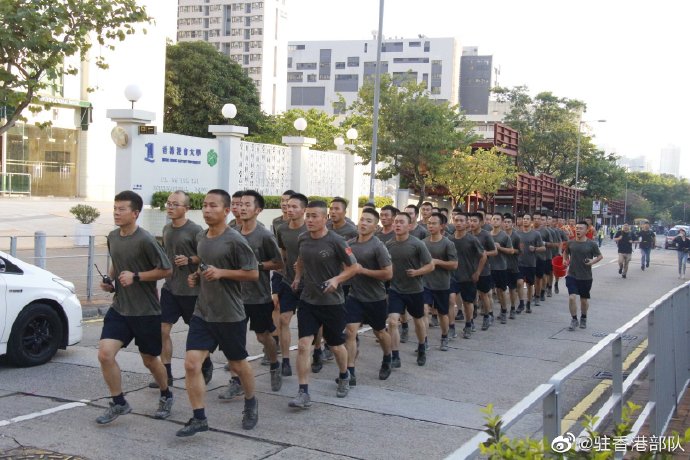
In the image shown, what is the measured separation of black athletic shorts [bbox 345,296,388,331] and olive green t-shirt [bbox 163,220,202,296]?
1620 mm

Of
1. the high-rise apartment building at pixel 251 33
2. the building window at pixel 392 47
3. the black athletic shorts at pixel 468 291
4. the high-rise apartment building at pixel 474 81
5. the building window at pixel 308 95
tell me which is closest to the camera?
the black athletic shorts at pixel 468 291

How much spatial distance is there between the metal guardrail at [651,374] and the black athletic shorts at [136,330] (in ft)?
11.7

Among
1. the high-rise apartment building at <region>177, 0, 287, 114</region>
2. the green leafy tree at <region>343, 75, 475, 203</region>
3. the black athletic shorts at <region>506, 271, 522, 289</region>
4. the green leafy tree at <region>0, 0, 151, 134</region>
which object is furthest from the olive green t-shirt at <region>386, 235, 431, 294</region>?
the high-rise apartment building at <region>177, 0, 287, 114</region>

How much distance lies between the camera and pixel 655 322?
19.4 ft

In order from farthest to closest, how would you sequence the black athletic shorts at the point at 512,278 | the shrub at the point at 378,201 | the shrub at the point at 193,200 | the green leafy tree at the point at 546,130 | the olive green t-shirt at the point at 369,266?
the green leafy tree at the point at 546,130, the shrub at the point at 378,201, the shrub at the point at 193,200, the black athletic shorts at the point at 512,278, the olive green t-shirt at the point at 369,266

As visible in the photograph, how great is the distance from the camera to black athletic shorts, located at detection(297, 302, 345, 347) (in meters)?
7.28

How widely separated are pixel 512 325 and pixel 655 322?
7.16 m

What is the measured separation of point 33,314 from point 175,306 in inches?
65.3

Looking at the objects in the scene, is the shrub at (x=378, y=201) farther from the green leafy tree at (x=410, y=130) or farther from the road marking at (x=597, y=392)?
the road marking at (x=597, y=392)

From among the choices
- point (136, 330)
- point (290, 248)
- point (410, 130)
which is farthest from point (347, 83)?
point (136, 330)

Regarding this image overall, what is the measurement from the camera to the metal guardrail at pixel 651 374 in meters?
3.37

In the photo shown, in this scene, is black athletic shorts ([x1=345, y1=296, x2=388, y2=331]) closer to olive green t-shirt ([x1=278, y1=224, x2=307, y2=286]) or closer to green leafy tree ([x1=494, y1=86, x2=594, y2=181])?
olive green t-shirt ([x1=278, y1=224, x2=307, y2=286])

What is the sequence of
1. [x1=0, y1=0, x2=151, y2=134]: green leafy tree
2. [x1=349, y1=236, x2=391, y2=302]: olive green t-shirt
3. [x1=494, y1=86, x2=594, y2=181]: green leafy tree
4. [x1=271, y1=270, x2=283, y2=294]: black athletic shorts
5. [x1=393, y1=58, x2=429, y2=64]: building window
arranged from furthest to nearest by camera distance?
[x1=393, y1=58, x2=429, y2=64]: building window
[x1=494, y1=86, x2=594, y2=181]: green leafy tree
[x1=0, y1=0, x2=151, y2=134]: green leafy tree
[x1=271, y1=270, x2=283, y2=294]: black athletic shorts
[x1=349, y1=236, x2=391, y2=302]: olive green t-shirt

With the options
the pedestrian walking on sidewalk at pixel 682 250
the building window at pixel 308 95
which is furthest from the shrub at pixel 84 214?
the building window at pixel 308 95
